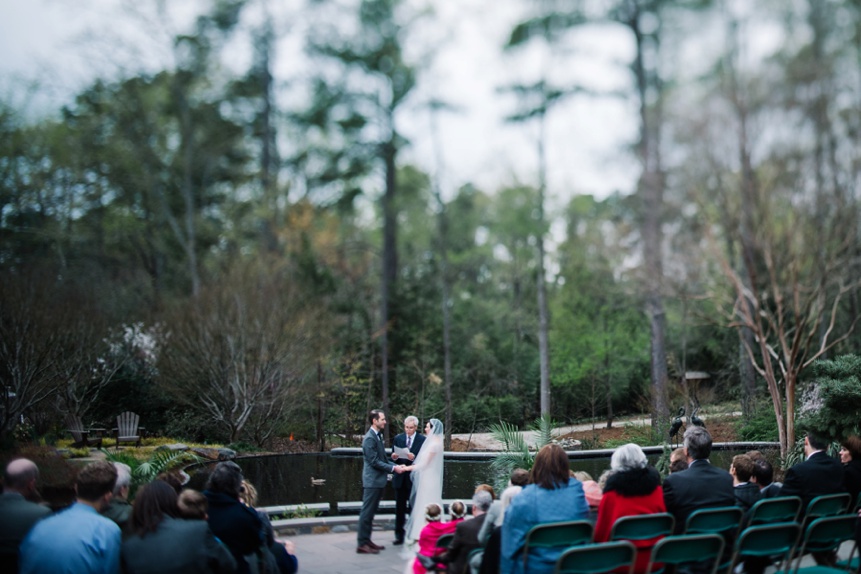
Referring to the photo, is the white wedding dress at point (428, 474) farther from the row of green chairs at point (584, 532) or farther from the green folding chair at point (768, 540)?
the green folding chair at point (768, 540)

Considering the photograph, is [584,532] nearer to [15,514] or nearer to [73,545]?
[73,545]

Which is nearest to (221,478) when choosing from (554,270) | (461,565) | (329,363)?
(461,565)

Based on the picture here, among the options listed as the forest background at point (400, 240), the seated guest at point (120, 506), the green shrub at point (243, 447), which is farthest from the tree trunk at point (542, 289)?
the seated guest at point (120, 506)

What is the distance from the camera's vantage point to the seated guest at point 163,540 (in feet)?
13.4

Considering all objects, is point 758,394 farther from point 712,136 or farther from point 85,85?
point 85,85

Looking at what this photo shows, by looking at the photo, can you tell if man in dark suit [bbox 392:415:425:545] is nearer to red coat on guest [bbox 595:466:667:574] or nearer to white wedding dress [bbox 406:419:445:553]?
white wedding dress [bbox 406:419:445:553]

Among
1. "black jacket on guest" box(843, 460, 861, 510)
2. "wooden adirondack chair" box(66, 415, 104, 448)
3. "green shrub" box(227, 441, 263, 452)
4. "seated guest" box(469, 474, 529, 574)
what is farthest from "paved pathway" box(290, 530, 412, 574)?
"green shrub" box(227, 441, 263, 452)

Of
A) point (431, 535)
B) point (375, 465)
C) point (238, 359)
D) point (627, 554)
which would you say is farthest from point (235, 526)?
point (238, 359)

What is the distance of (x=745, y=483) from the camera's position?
6434mm

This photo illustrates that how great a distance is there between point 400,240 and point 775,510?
85.1ft

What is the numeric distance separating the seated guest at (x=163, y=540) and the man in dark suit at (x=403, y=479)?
4.36 metres

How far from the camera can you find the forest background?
1389 cm

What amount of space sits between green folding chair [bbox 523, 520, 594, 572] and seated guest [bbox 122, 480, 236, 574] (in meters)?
1.87

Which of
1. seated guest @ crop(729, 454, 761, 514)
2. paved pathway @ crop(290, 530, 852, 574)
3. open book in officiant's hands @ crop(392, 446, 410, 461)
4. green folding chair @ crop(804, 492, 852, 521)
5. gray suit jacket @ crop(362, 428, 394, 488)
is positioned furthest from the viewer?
open book in officiant's hands @ crop(392, 446, 410, 461)
